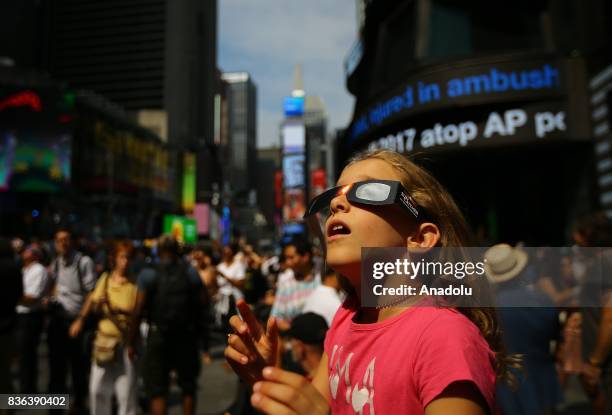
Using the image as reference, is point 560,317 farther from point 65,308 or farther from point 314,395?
point 65,308

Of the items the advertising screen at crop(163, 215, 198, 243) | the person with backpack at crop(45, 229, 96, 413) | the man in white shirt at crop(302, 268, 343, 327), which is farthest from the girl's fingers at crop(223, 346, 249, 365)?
the advertising screen at crop(163, 215, 198, 243)

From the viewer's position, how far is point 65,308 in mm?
5859

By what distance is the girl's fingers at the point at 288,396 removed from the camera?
1.07m

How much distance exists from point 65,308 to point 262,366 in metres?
5.42

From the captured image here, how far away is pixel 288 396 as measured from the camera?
1065 mm

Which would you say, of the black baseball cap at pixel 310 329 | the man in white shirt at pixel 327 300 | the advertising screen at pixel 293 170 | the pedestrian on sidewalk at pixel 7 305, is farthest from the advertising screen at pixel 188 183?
the black baseball cap at pixel 310 329

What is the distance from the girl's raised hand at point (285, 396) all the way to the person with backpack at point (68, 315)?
5312mm

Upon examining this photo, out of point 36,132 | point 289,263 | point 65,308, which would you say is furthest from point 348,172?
point 36,132

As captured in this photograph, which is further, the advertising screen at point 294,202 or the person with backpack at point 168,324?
the advertising screen at point 294,202

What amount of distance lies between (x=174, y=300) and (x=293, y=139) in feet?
240

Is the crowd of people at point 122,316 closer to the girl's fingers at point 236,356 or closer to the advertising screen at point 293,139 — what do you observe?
the girl's fingers at point 236,356

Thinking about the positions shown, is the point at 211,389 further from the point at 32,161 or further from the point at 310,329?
the point at 32,161

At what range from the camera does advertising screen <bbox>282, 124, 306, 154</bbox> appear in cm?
7594

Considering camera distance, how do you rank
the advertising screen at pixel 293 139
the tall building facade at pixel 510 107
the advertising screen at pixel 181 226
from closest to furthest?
the tall building facade at pixel 510 107 → the advertising screen at pixel 181 226 → the advertising screen at pixel 293 139
